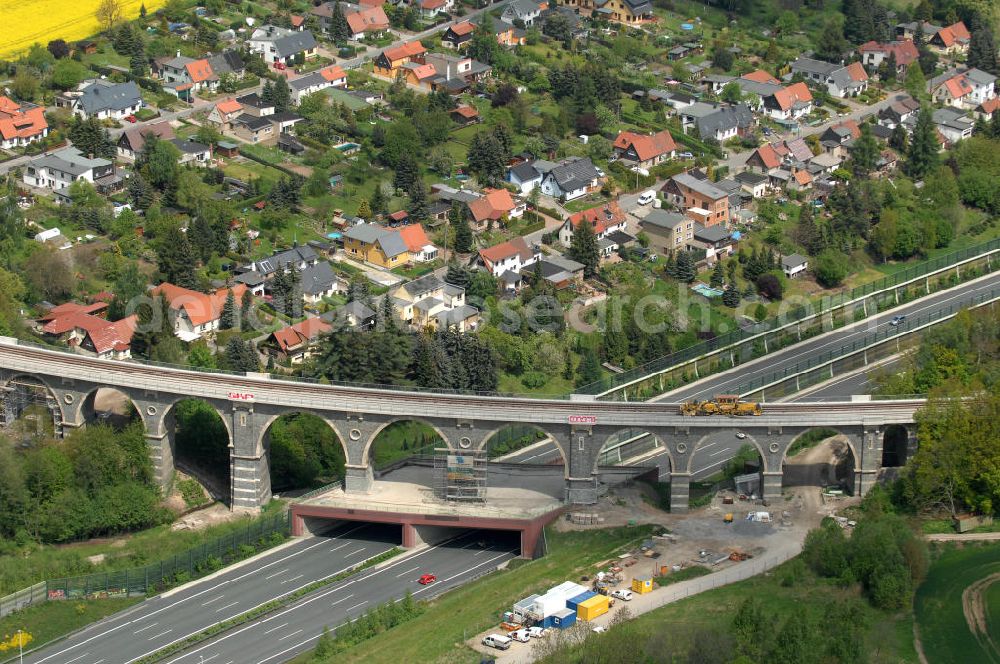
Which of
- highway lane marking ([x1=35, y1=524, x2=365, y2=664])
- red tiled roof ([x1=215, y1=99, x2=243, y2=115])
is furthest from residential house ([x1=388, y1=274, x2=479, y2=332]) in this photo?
red tiled roof ([x1=215, y1=99, x2=243, y2=115])

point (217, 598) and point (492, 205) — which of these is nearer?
point (217, 598)

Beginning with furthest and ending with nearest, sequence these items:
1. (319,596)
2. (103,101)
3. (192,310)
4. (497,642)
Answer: (103,101), (192,310), (319,596), (497,642)

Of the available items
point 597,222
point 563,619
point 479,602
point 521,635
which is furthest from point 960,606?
point 597,222

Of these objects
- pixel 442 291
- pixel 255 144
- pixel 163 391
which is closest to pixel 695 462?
pixel 442 291

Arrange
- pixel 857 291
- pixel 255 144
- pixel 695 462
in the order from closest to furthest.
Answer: pixel 695 462 → pixel 857 291 → pixel 255 144

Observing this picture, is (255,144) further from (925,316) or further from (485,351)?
(925,316)

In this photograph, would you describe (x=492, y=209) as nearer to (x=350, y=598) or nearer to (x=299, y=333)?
(x=299, y=333)
